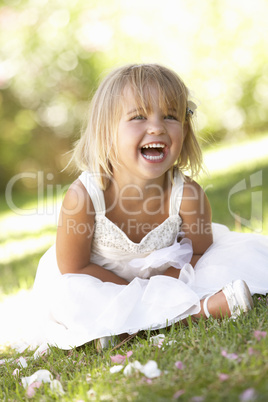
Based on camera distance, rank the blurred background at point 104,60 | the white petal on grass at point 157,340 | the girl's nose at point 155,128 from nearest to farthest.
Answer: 1. the white petal on grass at point 157,340
2. the girl's nose at point 155,128
3. the blurred background at point 104,60

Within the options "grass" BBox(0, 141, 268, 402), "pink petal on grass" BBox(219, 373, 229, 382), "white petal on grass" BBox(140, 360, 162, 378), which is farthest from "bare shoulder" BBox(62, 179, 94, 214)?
"pink petal on grass" BBox(219, 373, 229, 382)

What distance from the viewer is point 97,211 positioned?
237cm

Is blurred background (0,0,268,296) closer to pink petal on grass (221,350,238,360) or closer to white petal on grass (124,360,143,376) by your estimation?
white petal on grass (124,360,143,376)

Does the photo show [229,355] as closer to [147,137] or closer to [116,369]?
[116,369]

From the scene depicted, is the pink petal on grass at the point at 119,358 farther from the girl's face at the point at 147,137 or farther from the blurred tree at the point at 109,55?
the blurred tree at the point at 109,55

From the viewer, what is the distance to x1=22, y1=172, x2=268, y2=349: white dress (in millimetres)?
1987

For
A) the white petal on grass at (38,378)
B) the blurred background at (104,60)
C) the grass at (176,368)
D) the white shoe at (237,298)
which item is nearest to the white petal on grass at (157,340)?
the grass at (176,368)

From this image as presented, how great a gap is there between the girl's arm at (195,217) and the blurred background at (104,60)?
217 inches

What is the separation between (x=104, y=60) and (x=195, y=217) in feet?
21.2

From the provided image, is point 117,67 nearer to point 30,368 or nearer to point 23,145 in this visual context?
point 30,368

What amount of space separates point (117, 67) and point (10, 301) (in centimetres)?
145

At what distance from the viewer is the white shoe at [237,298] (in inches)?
72.2

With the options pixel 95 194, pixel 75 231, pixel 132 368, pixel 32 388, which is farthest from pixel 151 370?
pixel 95 194

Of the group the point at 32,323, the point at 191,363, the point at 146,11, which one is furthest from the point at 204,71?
the point at 191,363
